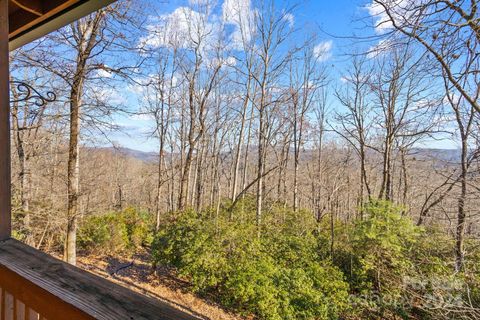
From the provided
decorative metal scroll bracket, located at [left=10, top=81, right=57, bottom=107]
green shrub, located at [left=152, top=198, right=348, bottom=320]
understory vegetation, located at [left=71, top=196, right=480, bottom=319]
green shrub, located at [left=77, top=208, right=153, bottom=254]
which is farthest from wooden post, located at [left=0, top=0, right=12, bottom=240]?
green shrub, located at [left=77, top=208, right=153, bottom=254]

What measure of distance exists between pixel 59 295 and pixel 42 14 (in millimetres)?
1196

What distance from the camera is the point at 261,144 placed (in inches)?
402

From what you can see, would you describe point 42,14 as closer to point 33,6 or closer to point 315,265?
point 33,6

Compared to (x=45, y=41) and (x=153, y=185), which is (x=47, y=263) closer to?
Answer: (x=45, y=41)

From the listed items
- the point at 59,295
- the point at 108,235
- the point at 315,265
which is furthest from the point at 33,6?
the point at 108,235

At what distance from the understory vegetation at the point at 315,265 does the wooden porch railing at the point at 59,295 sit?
12.9 ft

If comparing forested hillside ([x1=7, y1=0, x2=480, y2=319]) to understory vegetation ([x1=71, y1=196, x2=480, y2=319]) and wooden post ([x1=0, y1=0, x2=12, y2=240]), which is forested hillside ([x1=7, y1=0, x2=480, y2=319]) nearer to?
understory vegetation ([x1=71, y1=196, x2=480, y2=319])

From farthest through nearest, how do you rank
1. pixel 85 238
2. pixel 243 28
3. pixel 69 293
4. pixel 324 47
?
pixel 324 47 < pixel 243 28 < pixel 85 238 < pixel 69 293

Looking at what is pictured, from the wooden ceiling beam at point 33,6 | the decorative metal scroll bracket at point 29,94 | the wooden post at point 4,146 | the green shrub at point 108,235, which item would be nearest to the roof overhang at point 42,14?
the wooden ceiling beam at point 33,6

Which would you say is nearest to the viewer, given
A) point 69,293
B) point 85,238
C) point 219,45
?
point 69,293

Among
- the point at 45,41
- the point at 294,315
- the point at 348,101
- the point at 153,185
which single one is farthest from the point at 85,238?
the point at 153,185

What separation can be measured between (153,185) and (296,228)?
595 inches

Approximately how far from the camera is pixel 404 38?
6.59 feet

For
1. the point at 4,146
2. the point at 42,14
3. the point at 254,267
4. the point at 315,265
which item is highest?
the point at 42,14
